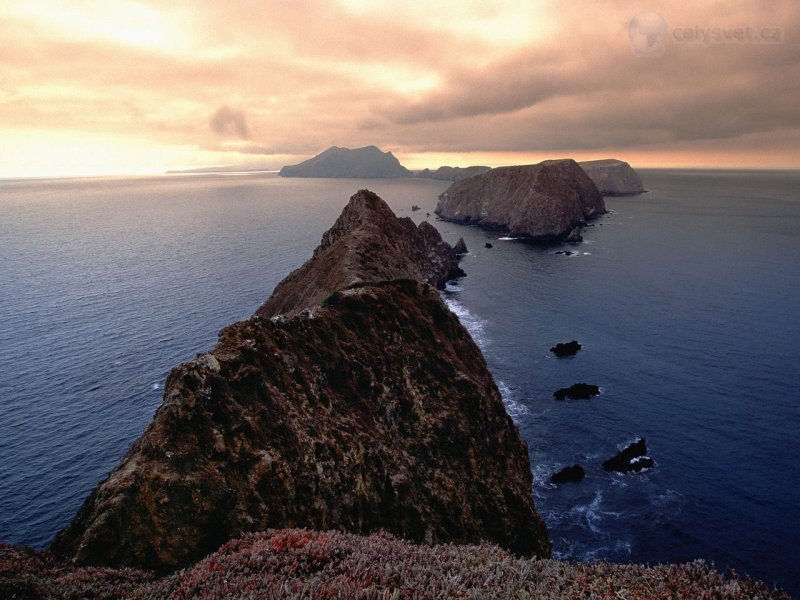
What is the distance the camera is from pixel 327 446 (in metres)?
23.3

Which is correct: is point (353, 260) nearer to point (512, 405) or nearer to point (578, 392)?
point (512, 405)

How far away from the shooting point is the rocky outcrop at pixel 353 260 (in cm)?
4441

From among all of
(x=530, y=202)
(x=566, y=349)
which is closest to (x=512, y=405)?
(x=566, y=349)

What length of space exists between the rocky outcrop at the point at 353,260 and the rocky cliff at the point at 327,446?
7.00 metres

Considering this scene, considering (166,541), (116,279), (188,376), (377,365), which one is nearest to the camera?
(166,541)

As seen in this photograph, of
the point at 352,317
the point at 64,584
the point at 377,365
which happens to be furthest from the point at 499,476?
the point at 64,584

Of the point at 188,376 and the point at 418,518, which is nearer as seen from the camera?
the point at 188,376

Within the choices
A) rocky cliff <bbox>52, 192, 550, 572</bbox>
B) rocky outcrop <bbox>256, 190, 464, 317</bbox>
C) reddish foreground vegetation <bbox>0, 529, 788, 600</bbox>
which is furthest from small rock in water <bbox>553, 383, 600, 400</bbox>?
reddish foreground vegetation <bbox>0, 529, 788, 600</bbox>

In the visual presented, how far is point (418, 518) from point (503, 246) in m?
123

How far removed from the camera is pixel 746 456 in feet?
134

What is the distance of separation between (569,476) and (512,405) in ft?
37.3

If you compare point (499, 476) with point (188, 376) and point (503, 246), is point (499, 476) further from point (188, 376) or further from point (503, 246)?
point (503, 246)

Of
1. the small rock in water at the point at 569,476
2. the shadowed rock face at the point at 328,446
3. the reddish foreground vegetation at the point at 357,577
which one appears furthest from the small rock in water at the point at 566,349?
the reddish foreground vegetation at the point at 357,577

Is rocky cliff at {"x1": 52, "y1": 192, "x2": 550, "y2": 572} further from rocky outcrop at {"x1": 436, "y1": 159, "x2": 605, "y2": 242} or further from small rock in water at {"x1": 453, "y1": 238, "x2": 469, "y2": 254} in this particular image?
rocky outcrop at {"x1": 436, "y1": 159, "x2": 605, "y2": 242}
